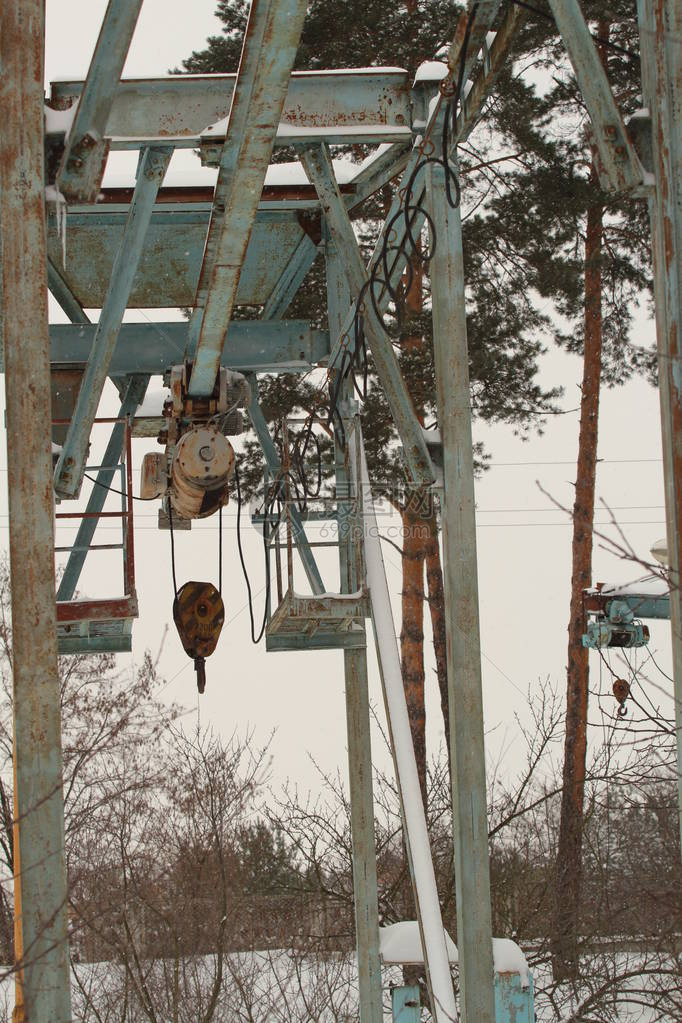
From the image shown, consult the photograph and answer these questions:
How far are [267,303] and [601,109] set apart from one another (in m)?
5.89

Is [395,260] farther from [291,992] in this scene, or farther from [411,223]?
[291,992]

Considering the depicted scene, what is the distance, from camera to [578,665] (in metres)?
20.9

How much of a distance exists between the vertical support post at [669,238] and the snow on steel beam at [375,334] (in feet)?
8.46

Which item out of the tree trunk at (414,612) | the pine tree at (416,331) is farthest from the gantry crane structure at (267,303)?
the tree trunk at (414,612)

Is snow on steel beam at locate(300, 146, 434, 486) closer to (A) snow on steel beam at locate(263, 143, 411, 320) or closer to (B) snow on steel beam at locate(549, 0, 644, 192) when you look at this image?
(A) snow on steel beam at locate(263, 143, 411, 320)

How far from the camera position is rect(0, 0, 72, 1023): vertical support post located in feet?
14.5

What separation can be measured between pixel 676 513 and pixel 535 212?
16280 mm

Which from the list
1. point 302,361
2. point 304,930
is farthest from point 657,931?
point 302,361

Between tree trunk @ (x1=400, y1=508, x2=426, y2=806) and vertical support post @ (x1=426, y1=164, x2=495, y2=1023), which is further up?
tree trunk @ (x1=400, y1=508, x2=426, y2=806)

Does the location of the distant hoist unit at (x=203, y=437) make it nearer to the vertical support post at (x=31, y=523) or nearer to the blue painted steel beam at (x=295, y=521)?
Answer: the blue painted steel beam at (x=295, y=521)

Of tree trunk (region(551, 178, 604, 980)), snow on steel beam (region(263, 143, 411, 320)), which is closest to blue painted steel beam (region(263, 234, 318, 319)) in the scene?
snow on steel beam (region(263, 143, 411, 320))

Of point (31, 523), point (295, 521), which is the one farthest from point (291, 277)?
point (31, 523)

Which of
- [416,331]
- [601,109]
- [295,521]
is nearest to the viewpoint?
[601,109]

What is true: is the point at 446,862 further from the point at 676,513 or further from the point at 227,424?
the point at 676,513
